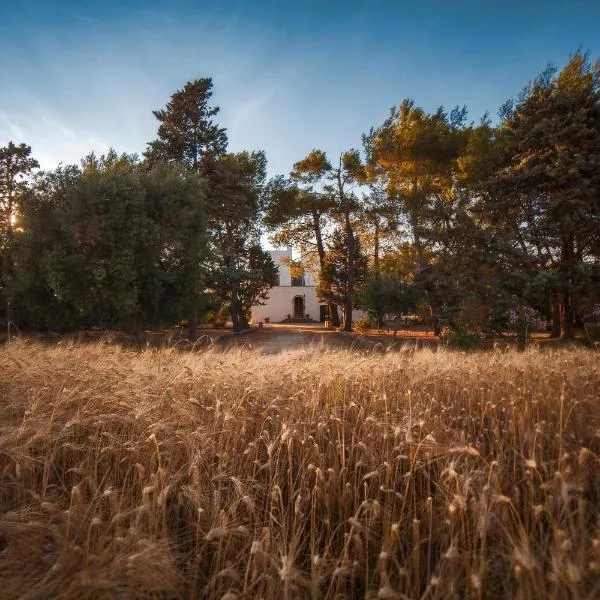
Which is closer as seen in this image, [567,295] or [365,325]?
[567,295]

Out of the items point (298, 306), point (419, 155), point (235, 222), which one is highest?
point (419, 155)

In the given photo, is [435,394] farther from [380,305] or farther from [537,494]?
[380,305]

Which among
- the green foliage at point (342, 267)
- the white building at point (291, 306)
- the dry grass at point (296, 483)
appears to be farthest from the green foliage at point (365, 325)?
the dry grass at point (296, 483)

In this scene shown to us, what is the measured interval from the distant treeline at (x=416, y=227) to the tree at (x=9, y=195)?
0.09m

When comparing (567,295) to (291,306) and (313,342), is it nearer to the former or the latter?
(313,342)

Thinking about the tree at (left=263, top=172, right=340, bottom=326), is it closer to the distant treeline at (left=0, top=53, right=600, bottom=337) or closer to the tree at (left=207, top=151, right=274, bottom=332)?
the tree at (left=207, top=151, right=274, bottom=332)

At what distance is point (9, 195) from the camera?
59.7 ft

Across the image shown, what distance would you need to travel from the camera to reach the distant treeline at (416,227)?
45.1 ft

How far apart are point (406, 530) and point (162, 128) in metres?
23.2

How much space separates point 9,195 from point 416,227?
64.0 feet

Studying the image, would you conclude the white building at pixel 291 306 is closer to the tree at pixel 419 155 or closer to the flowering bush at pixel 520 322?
the tree at pixel 419 155

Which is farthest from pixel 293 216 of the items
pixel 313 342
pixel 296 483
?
pixel 296 483

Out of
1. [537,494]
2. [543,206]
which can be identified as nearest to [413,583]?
[537,494]

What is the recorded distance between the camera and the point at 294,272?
103 feet
